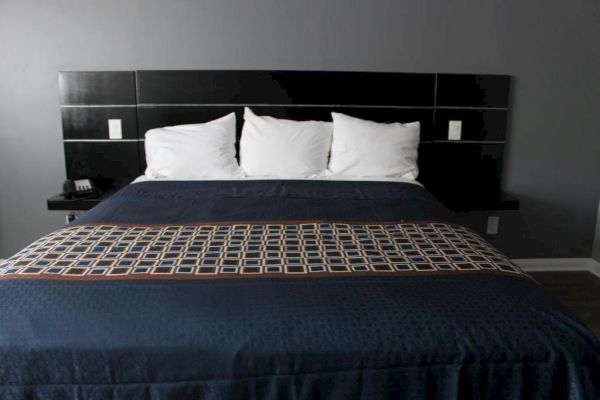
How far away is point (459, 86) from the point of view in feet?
9.81

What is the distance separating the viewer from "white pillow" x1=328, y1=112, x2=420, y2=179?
2.72 metres

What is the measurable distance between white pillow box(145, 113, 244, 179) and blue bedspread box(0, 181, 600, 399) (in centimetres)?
138

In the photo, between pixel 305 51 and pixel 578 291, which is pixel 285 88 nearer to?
pixel 305 51

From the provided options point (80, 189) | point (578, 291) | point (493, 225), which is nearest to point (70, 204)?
point (80, 189)

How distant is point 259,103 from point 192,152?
1.71 feet

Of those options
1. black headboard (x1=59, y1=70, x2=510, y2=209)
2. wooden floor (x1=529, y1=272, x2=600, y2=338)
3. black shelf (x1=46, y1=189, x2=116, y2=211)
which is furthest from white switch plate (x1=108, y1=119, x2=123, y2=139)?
wooden floor (x1=529, y1=272, x2=600, y2=338)

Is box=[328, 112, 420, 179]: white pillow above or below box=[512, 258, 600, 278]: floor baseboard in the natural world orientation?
above

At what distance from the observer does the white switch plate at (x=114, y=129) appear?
293 cm

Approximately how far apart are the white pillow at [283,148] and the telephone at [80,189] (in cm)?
86

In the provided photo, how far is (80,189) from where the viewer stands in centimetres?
284

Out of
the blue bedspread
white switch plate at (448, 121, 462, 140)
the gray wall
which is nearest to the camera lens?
the blue bedspread

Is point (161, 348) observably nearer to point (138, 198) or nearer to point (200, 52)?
point (138, 198)

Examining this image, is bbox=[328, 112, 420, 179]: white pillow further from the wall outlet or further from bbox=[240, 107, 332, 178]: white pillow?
the wall outlet

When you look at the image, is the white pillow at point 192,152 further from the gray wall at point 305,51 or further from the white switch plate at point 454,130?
the white switch plate at point 454,130
